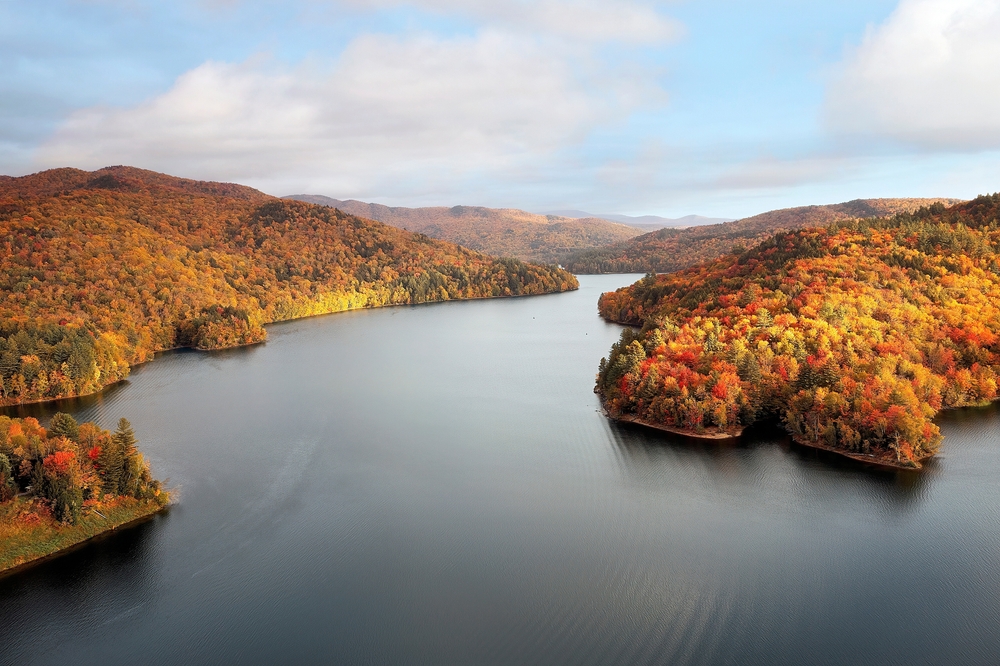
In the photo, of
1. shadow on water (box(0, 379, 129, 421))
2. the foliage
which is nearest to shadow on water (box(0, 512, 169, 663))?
the foliage

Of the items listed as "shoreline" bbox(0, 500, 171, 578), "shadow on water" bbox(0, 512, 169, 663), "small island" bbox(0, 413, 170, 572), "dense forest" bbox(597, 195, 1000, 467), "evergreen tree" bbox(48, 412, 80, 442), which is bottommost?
"shadow on water" bbox(0, 512, 169, 663)

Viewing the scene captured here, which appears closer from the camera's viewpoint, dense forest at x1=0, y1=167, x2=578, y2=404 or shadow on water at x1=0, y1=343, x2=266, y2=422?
shadow on water at x1=0, y1=343, x2=266, y2=422

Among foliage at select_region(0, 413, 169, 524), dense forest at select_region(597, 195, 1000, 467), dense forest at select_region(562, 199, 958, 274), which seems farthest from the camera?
dense forest at select_region(562, 199, 958, 274)

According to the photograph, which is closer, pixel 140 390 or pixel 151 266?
pixel 140 390

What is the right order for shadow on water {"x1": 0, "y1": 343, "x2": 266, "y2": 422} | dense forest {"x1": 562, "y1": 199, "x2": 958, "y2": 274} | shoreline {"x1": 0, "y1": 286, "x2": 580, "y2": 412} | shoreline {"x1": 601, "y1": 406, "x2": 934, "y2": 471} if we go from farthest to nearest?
dense forest {"x1": 562, "y1": 199, "x2": 958, "y2": 274}, shoreline {"x1": 0, "y1": 286, "x2": 580, "y2": 412}, shadow on water {"x1": 0, "y1": 343, "x2": 266, "y2": 422}, shoreline {"x1": 601, "y1": 406, "x2": 934, "y2": 471}

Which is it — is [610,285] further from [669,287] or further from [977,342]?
[977,342]

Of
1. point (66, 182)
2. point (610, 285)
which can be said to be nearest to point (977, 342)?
point (610, 285)

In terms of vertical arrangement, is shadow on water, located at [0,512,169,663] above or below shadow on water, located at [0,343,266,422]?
below

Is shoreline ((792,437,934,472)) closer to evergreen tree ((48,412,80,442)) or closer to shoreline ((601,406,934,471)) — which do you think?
shoreline ((601,406,934,471))
